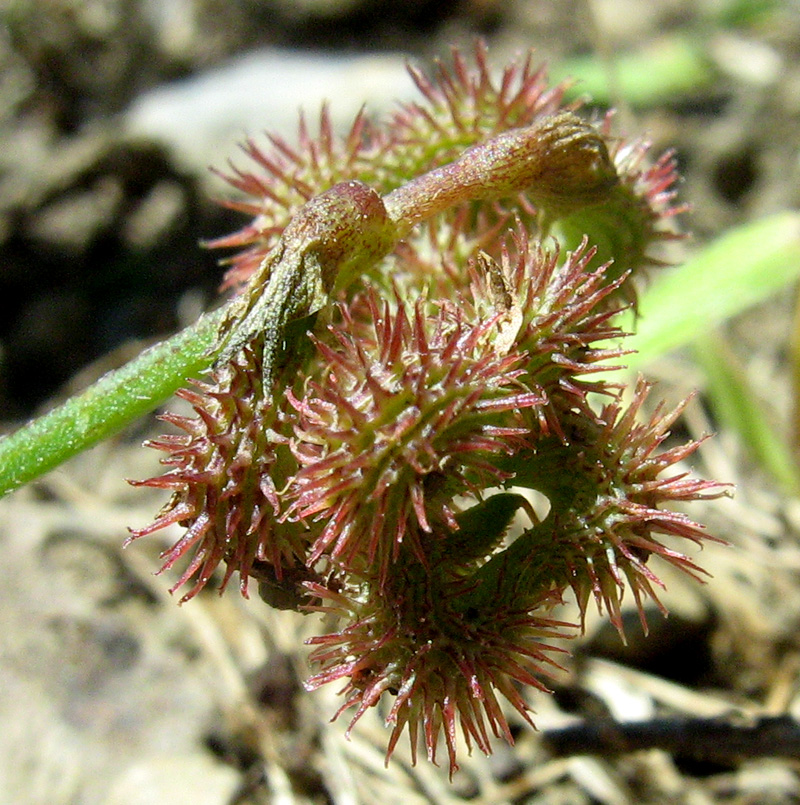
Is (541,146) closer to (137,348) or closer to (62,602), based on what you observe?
(62,602)

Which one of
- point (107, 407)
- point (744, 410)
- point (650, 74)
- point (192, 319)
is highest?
point (107, 407)

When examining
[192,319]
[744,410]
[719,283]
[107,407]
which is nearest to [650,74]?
[719,283]

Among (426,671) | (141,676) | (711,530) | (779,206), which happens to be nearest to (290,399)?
(426,671)

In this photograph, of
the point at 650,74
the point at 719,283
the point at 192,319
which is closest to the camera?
the point at 719,283

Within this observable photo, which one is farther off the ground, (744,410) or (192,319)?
(192,319)

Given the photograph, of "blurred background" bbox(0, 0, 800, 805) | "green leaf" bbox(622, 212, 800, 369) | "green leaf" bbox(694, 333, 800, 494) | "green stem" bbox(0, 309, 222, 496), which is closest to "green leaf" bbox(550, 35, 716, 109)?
"blurred background" bbox(0, 0, 800, 805)

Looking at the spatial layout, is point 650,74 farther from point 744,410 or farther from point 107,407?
point 107,407

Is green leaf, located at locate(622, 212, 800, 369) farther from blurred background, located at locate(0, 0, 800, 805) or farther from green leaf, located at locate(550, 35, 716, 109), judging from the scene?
green leaf, located at locate(550, 35, 716, 109)
